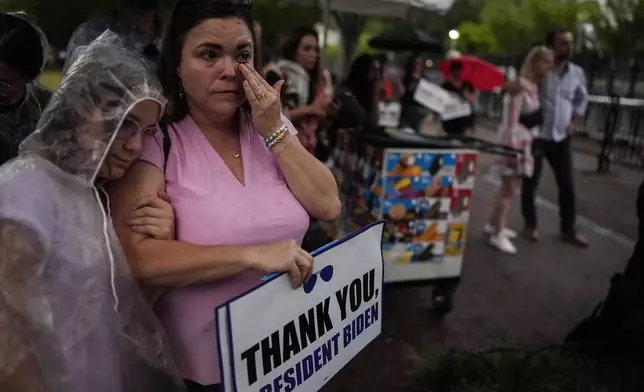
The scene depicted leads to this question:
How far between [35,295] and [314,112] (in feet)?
9.43

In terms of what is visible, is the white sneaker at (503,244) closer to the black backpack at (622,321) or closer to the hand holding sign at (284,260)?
the black backpack at (622,321)

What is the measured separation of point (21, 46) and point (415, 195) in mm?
2379

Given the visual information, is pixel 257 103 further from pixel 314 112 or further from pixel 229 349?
pixel 314 112

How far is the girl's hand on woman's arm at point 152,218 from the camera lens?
1374 mm

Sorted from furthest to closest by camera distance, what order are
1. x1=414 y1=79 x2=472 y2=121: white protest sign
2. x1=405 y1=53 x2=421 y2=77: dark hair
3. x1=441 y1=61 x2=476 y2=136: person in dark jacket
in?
x1=405 y1=53 x2=421 y2=77: dark hair < x1=441 y1=61 x2=476 y2=136: person in dark jacket < x1=414 y1=79 x2=472 y2=121: white protest sign

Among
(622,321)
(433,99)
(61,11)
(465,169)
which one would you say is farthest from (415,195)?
(61,11)

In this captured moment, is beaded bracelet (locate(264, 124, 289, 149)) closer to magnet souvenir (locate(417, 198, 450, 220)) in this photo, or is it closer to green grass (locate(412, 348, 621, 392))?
green grass (locate(412, 348, 621, 392))

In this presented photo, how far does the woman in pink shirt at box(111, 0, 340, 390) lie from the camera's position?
4.58 feet

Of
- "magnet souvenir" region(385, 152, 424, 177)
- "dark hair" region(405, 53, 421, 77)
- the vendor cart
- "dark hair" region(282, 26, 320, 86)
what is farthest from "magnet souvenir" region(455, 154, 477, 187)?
"dark hair" region(405, 53, 421, 77)

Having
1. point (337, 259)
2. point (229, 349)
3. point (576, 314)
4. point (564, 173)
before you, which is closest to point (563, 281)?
point (576, 314)

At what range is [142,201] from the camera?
54.9 inches

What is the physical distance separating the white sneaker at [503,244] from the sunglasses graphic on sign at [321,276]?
4226 millimetres

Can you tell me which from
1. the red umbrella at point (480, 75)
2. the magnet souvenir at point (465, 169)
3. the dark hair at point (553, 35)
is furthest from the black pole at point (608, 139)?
the magnet souvenir at point (465, 169)

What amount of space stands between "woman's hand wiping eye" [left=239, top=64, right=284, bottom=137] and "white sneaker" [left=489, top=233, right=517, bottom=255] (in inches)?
170
